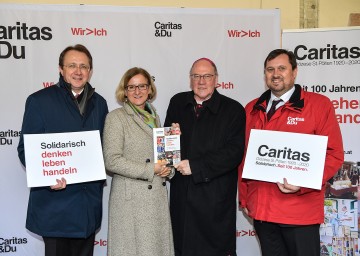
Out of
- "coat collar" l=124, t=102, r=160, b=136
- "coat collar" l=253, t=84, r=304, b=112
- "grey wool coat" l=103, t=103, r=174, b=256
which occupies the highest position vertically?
"coat collar" l=253, t=84, r=304, b=112

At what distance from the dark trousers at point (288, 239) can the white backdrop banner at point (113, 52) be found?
3.69ft

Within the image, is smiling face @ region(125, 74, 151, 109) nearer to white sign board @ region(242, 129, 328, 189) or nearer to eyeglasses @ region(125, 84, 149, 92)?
eyeglasses @ region(125, 84, 149, 92)

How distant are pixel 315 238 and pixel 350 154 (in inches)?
57.3

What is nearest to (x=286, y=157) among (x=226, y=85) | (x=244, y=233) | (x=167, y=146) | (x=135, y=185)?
(x=167, y=146)

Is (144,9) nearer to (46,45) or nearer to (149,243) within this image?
(46,45)

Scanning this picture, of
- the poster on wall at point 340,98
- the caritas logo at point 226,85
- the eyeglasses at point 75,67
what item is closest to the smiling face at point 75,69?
the eyeglasses at point 75,67

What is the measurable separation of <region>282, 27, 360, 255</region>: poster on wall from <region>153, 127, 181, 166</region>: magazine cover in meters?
1.77

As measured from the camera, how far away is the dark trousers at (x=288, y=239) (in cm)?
266

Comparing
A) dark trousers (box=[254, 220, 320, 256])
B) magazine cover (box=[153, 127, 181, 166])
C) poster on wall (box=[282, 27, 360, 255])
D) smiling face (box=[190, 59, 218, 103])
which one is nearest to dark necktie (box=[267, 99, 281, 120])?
smiling face (box=[190, 59, 218, 103])

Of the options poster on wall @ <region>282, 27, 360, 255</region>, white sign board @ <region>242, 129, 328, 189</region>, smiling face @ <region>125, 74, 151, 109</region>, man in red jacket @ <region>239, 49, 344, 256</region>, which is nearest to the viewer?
white sign board @ <region>242, 129, 328, 189</region>

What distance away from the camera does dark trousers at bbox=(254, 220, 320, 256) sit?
2.66 meters

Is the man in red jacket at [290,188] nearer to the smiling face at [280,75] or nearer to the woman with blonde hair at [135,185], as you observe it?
the smiling face at [280,75]

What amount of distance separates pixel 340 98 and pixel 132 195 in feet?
7.88

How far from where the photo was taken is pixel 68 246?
109 inches
